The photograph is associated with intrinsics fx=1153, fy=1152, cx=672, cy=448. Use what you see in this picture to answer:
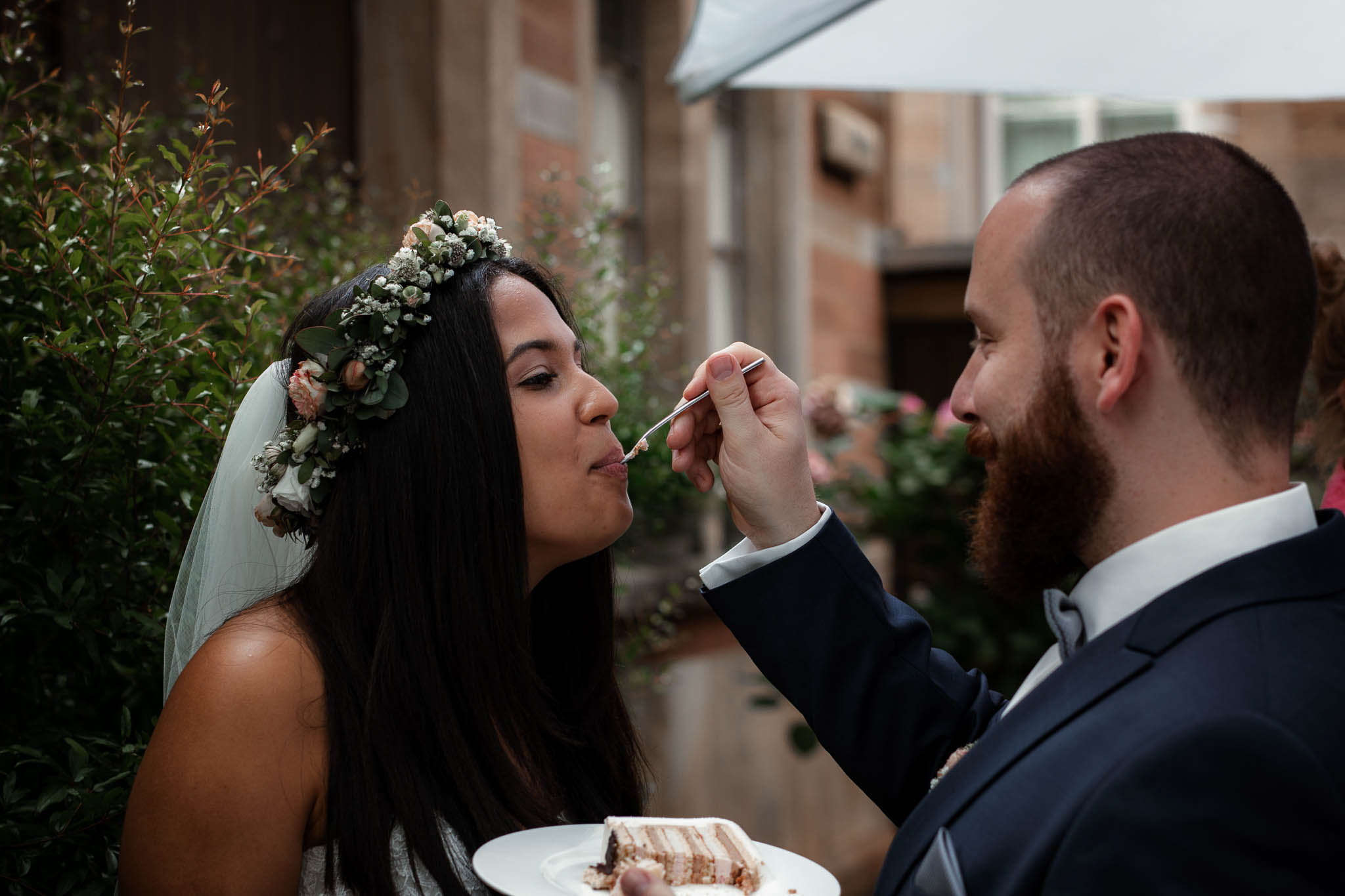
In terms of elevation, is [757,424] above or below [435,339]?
below

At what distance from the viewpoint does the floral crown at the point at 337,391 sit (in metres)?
1.75

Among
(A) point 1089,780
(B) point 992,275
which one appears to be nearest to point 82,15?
(B) point 992,275

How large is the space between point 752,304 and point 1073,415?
561 centimetres

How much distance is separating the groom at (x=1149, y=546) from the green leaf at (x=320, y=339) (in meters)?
0.94

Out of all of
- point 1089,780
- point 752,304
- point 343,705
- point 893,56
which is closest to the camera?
point 1089,780

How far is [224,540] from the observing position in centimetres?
182

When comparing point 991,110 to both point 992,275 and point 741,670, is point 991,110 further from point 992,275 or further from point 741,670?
point 992,275

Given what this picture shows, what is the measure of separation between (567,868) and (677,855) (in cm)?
14

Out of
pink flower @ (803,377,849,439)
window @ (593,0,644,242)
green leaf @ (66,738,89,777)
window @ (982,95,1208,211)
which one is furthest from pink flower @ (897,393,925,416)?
window @ (982,95,1208,211)

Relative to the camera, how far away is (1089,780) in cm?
112

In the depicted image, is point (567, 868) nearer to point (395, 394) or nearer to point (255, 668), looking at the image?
point (255, 668)

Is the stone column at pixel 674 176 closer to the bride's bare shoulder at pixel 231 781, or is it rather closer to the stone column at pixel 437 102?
the stone column at pixel 437 102

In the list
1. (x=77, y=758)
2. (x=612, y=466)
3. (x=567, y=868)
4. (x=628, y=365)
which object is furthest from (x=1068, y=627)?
(x=628, y=365)

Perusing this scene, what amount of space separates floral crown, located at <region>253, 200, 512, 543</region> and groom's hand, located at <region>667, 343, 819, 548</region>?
453mm
